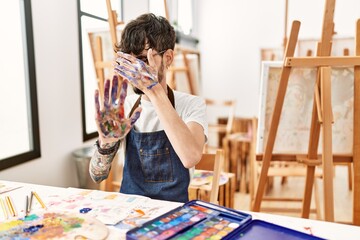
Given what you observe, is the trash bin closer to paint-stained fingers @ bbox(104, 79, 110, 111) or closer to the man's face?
the man's face

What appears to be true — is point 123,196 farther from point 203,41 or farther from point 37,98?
point 203,41

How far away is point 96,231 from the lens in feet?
2.81

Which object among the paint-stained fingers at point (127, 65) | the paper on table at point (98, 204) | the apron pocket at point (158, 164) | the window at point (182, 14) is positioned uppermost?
the window at point (182, 14)

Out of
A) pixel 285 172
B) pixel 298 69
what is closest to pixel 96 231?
pixel 298 69

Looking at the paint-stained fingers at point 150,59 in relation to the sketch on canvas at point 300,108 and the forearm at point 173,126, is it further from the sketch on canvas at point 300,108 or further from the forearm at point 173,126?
the sketch on canvas at point 300,108

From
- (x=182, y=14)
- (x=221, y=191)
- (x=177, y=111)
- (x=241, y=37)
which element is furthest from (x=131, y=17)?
(x=177, y=111)

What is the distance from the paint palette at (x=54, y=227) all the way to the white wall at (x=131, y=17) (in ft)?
4.30

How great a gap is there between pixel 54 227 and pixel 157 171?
49cm

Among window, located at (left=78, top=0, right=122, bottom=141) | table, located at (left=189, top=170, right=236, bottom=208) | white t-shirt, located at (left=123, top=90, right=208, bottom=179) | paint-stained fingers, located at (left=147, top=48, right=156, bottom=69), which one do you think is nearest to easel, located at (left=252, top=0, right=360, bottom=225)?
table, located at (left=189, top=170, right=236, bottom=208)

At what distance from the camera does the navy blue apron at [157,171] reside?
1265 millimetres

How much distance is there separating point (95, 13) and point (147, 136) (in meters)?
2.24

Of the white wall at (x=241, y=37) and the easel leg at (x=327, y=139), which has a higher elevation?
the white wall at (x=241, y=37)

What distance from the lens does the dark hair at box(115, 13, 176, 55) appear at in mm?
1163

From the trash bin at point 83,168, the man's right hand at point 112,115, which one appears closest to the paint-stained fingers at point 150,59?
the man's right hand at point 112,115
